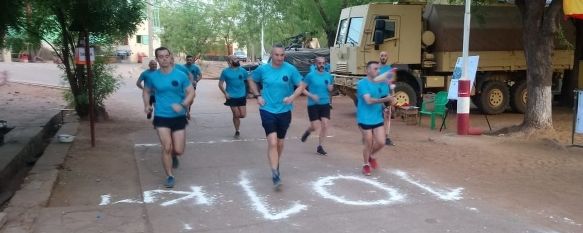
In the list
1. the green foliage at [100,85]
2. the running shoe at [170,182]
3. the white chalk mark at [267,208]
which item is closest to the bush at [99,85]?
the green foliage at [100,85]

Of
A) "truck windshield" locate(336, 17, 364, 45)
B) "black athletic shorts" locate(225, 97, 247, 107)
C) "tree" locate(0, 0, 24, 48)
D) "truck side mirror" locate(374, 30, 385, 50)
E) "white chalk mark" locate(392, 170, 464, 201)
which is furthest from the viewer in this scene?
"truck windshield" locate(336, 17, 364, 45)

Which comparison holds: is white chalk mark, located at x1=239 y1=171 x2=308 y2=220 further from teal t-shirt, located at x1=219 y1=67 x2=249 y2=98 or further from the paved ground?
teal t-shirt, located at x1=219 y1=67 x2=249 y2=98

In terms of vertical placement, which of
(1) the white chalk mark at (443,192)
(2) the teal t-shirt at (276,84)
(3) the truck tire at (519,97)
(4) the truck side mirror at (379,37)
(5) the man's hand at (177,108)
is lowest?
(1) the white chalk mark at (443,192)

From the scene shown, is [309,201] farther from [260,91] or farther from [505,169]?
[505,169]

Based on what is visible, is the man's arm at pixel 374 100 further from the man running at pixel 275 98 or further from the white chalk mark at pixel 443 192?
the white chalk mark at pixel 443 192

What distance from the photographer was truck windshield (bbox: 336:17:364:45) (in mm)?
14414

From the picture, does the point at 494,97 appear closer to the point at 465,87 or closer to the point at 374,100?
the point at 465,87

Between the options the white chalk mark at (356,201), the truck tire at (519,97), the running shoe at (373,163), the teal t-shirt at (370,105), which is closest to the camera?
the white chalk mark at (356,201)

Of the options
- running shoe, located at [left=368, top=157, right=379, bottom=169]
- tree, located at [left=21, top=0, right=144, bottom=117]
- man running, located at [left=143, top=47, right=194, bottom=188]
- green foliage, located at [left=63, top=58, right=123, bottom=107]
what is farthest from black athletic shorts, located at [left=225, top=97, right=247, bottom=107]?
green foliage, located at [left=63, top=58, right=123, bottom=107]

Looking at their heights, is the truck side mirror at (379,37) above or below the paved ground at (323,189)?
above

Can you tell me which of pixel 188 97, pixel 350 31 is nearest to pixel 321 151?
pixel 188 97

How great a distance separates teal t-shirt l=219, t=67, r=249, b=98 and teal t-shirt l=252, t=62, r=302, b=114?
3597 millimetres

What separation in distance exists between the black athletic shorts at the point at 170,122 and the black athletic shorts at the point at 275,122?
93cm

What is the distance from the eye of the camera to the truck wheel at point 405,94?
47.0ft
